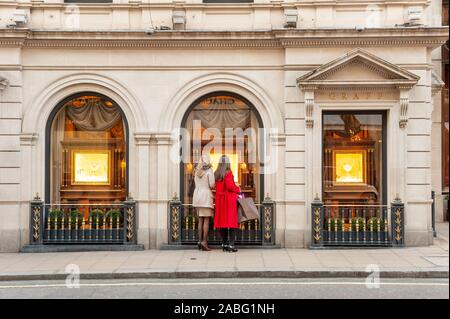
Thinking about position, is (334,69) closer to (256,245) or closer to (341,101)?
(341,101)

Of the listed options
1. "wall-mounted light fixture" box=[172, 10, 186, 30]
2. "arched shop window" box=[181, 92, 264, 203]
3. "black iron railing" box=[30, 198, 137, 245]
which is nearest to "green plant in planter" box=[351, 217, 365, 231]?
"arched shop window" box=[181, 92, 264, 203]

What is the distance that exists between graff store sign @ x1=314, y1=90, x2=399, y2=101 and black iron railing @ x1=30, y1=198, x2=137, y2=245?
5.10 metres

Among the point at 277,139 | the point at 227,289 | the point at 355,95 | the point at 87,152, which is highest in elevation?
the point at 355,95

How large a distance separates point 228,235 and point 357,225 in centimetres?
303

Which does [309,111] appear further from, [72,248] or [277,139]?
[72,248]

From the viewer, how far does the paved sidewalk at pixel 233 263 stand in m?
10.7

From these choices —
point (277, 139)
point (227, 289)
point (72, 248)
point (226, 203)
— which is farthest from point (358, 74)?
point (72, 248)

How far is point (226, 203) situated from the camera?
13.1m

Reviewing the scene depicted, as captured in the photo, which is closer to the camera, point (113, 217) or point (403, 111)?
point (403, 111)

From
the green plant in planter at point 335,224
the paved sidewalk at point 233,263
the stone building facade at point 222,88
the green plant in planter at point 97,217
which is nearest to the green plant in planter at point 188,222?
the stone building facade at point 222,88

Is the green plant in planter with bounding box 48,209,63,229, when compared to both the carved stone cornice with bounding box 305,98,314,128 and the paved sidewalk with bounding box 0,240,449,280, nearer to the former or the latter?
the paved sidewalk with bounding box 0,240,449,280

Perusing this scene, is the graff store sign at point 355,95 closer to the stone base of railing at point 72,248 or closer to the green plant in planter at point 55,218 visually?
the stone base of railing at point 72,248

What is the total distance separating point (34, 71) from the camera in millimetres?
13969
